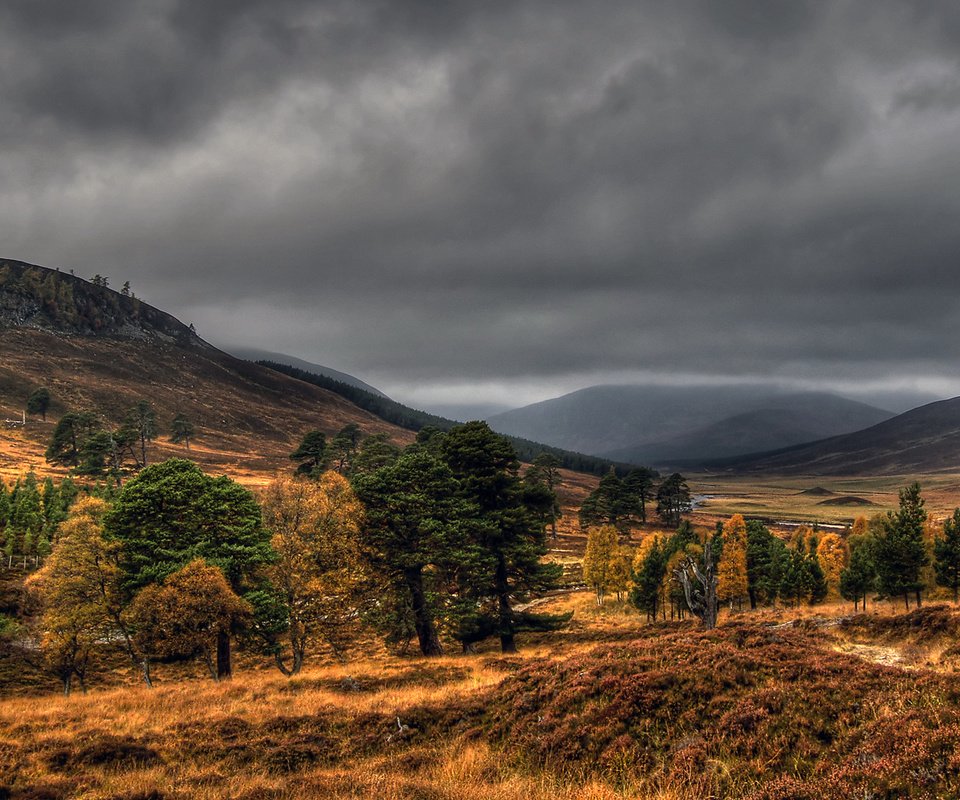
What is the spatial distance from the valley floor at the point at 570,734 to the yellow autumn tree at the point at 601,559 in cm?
3510

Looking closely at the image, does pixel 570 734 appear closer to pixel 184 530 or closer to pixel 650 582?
pixel 184 530

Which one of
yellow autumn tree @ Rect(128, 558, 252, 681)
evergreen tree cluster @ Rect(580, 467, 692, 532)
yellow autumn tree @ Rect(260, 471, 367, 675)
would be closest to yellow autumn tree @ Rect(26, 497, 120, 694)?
yellow autumn tree @ Rect(128, 558, 252, 681)

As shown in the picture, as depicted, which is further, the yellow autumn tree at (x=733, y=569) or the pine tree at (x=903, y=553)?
the yellow autumn tree at (x=733, y=569)

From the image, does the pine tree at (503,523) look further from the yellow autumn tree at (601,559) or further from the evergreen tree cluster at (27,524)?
the evergreen tree cluster at (27,524)

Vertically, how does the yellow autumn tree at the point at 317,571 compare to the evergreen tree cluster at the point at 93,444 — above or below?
below

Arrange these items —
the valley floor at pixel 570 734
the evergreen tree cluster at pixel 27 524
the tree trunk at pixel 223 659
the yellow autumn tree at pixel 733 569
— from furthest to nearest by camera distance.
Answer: the yellow autumn tree at pixel 733 569 → the evergreen tree cluster at pixel 27 524 → the tree trunk at pixel 223 659 → the valley floor at pixel 570 734

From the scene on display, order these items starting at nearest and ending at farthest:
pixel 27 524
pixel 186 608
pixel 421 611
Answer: pixel 186 608 → pixel 421 611 → pixel 27 524

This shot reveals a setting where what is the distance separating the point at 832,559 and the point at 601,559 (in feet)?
107

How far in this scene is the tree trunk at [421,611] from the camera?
Answer: 27859 millimetres

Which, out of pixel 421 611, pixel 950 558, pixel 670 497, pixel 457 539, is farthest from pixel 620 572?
pixel 670 497

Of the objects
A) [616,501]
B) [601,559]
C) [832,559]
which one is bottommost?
[832,559]

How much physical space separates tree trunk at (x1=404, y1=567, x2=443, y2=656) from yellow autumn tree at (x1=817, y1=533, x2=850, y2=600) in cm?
5023

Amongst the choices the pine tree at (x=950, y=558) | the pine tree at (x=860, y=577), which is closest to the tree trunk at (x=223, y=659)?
the pine tree at (x=860, y=577)

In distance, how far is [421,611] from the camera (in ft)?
91.9
